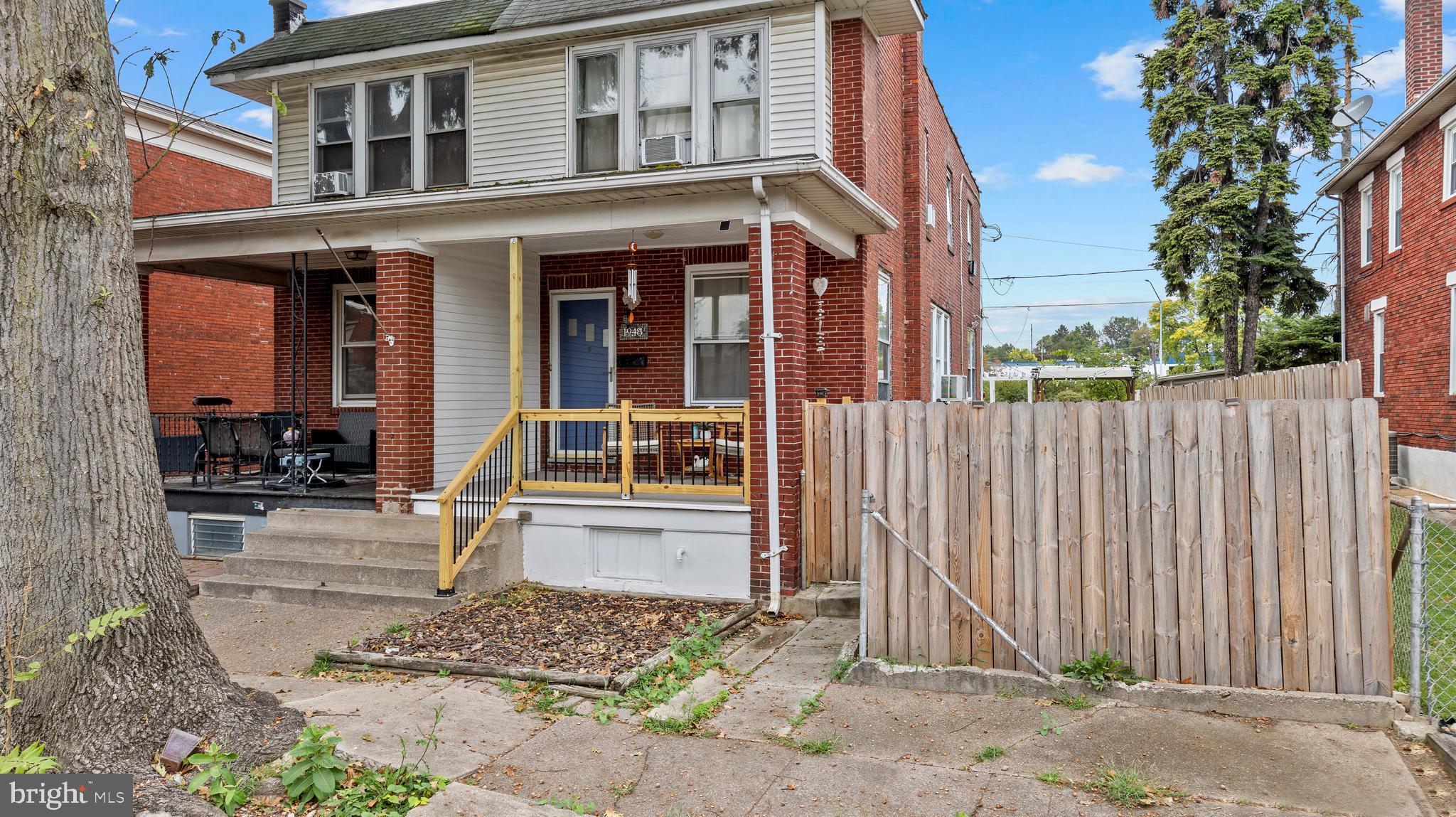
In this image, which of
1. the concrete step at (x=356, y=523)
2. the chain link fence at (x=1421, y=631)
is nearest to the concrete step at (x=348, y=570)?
the concrete step at (x=356, y=523)

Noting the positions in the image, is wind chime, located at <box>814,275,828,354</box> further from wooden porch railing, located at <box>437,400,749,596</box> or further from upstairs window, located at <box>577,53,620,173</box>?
upstairs window, located at <box>577,53,620,173</box>

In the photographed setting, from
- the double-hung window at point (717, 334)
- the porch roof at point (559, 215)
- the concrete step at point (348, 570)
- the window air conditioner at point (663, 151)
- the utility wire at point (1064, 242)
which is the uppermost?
the utility wire at point (1064, 242)

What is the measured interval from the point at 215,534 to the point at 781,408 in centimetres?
739

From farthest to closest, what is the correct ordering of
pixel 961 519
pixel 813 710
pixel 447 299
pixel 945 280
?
pixel 945 280 → pixel 447 299 → pixel 961 519 → pixel 813 710

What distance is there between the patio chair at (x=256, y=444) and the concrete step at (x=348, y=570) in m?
1.88

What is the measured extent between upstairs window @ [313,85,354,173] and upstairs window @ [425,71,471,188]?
3.87 feet

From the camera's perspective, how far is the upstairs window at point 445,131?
11.5 meters

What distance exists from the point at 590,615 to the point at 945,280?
11.2 metres

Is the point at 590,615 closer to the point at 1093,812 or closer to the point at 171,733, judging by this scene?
the point at 171,733

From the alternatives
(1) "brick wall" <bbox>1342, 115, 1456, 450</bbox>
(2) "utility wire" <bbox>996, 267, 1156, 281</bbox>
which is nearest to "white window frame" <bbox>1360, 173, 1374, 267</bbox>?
(1) "brick wall" <bbox>1342, 115, 1456, 450</bbox>

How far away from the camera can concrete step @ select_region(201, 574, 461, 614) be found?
8383 millimetres

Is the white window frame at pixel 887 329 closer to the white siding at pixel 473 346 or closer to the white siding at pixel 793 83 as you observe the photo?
the white siding at pixel 793 83

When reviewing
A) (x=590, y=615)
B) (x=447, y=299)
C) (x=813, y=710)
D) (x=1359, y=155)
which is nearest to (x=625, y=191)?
(x=447, y=299)

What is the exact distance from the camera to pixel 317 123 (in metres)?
12.1
